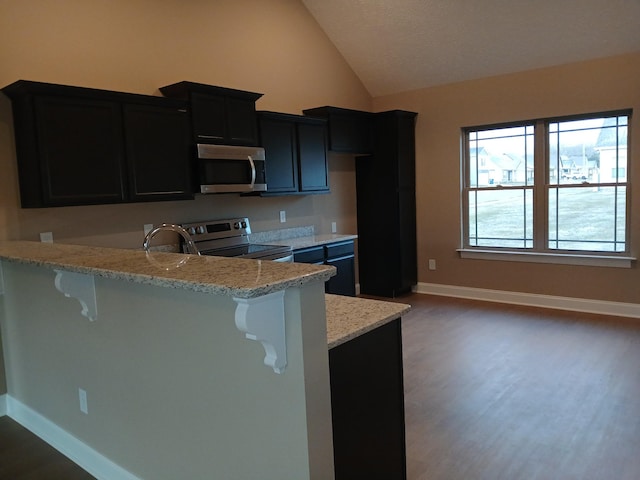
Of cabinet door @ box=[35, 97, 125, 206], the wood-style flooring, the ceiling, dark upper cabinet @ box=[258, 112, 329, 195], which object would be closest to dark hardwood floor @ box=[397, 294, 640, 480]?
the wood-style flooring

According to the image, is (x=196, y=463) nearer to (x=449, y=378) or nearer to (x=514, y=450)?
(x=514, y=450)

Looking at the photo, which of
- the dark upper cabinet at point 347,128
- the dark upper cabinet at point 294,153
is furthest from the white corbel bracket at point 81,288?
the dark upper cabinet at point 347,128

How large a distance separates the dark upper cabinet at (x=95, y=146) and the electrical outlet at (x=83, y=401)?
136cm

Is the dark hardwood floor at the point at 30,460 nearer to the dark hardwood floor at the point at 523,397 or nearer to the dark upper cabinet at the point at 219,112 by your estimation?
the dark hardwood floor at the point at 523,397

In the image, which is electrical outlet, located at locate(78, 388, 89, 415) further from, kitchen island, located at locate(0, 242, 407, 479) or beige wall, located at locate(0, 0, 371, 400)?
beige wall, located at locate(0, 0, 371, 400)

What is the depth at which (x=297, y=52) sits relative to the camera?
5.48 metres

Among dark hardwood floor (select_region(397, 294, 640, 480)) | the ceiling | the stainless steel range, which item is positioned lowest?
dark hardwood floor (select_region(397, 294, 640, 480))

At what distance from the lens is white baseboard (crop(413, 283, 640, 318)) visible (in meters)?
5.01

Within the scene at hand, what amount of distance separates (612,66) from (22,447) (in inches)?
224

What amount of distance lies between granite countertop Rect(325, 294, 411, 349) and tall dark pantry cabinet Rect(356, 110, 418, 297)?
3.90 meters

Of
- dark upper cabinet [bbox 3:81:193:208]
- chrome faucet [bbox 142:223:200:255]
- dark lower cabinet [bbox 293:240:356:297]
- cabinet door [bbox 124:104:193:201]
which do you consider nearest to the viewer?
chrome faucet [bbox 142:223:200:255]

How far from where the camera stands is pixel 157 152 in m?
3.76

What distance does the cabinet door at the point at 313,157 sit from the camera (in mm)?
5133

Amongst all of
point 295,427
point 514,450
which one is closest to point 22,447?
point 295,427
